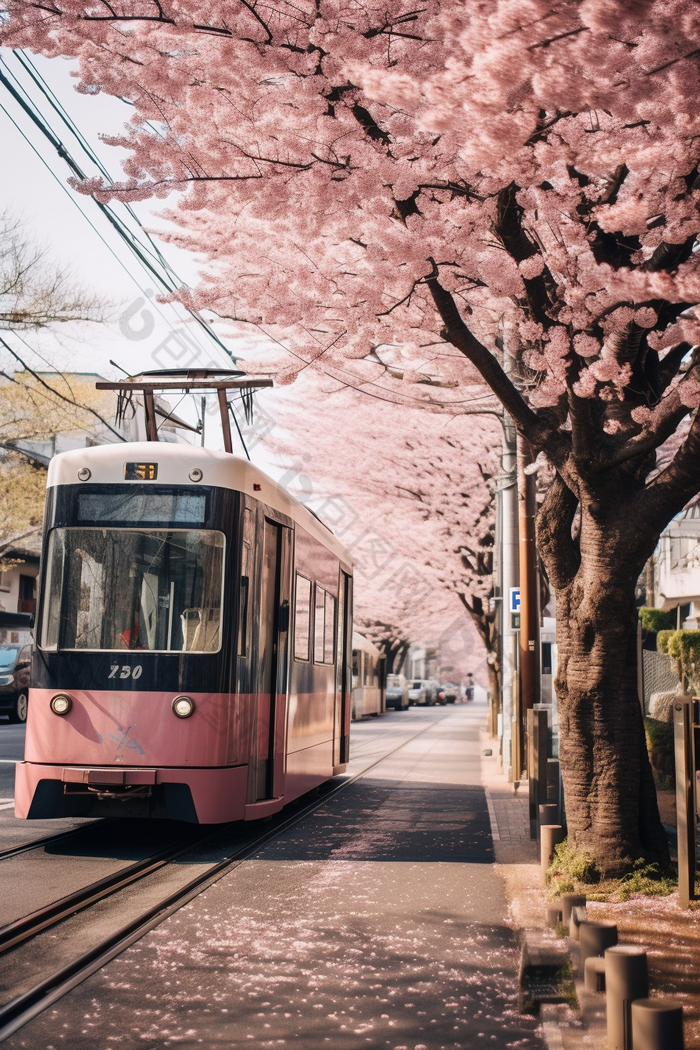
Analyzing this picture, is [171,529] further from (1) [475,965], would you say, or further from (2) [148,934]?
(1) [475,965]

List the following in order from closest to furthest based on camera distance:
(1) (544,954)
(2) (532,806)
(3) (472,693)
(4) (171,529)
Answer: (1) (544,954) < (4) (171,529) < (2) (532,806) < (3) (472,693)

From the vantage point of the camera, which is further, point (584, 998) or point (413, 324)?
point (413, 324)

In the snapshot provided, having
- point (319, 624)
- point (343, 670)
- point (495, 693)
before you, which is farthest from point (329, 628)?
point (495, 693)

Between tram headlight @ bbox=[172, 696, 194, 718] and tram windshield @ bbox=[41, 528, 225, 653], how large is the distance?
416 millimetres

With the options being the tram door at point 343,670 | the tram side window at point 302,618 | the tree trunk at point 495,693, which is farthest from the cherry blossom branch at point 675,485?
the tree trunk at point 495,693

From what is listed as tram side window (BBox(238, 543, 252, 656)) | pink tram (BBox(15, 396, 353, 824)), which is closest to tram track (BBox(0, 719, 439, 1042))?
pink tram (BBox(15, 396, 353, 824))

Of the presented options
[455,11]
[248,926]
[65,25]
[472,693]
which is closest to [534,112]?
[455,11]

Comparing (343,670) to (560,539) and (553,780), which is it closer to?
(553,780)

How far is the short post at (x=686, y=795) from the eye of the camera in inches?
257

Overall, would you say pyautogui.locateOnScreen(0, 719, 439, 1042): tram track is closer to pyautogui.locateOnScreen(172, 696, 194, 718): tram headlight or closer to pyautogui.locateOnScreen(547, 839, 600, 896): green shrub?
pyautogui.locateOnScreen(172, 696, 194, 718): tram headlight

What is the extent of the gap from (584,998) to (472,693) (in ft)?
486

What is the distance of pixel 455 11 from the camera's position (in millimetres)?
5734

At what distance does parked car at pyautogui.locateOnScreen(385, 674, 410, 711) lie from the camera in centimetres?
6231

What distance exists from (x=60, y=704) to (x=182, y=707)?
1011 mm
